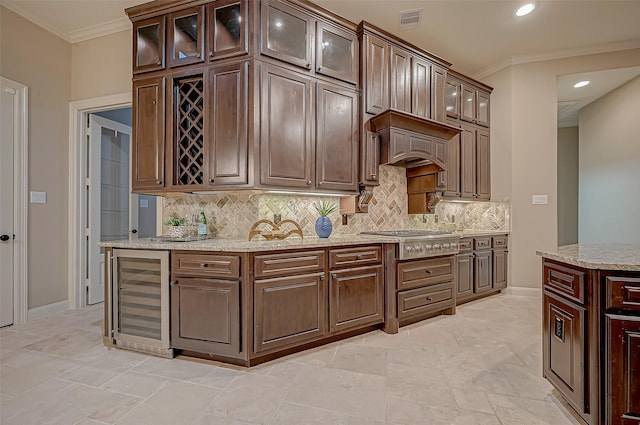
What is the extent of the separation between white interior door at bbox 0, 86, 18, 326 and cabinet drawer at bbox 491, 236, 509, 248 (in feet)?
18.9

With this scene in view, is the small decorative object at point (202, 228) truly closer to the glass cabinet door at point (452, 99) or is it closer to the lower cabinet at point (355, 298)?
the lower cabinet at point (355, 298)

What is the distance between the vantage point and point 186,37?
9.16ft

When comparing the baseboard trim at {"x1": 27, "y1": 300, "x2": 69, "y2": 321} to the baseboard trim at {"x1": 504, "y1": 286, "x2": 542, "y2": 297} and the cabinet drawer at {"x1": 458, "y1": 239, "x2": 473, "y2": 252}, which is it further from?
the baseboard trim at {"x1": 504, "y1": 286, "x2": 542, "y2": 297}

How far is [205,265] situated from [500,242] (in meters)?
3.98

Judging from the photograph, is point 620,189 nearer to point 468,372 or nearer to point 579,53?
point 579,53

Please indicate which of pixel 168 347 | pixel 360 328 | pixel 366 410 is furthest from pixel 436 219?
pixel 168 347

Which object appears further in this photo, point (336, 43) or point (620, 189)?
point (620, 189)

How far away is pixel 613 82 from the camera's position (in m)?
4.39

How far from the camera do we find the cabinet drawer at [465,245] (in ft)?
12.2

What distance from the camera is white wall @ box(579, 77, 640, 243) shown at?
4.25m

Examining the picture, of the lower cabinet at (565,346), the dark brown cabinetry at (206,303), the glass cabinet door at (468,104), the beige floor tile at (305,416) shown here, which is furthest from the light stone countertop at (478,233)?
the dark brown cabinetry at (206,303)

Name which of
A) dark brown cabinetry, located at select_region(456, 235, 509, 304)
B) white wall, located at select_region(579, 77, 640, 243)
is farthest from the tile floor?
white wall, located at select_region(579, 77, 640, 243)

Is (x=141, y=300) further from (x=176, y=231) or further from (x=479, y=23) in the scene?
(x=479, y=23)

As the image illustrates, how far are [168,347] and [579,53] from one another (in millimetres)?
6100
